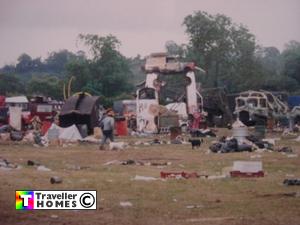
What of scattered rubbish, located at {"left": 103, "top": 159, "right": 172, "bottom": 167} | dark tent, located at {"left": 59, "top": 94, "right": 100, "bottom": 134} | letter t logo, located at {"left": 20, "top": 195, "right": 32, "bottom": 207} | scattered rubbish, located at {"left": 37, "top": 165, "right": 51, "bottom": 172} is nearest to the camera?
letter t logo, located at {"left": 20, "top": 195, "right": 32, "bottom": 207}

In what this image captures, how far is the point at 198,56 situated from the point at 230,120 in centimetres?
1322

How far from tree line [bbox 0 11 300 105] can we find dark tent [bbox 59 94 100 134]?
498 inches

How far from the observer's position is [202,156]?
19.1 metres

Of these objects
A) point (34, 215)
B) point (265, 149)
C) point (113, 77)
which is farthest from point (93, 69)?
point (34, 215)

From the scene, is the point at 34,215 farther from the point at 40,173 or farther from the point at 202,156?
the point at 202,156

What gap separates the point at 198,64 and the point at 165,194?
44747 millimetres

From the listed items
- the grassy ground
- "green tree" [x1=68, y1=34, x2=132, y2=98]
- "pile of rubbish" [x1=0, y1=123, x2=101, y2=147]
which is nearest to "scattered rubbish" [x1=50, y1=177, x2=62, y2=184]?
the grassy ground

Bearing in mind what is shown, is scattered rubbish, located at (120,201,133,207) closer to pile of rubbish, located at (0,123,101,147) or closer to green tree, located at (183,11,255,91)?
pile of rubbish, located at (0,123,101,147)

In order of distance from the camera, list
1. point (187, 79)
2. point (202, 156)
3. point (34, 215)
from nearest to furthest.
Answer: point (34, 215) < point (202, 156) < point (187, 79)

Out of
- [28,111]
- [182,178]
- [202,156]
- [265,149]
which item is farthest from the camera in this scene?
[28,111]

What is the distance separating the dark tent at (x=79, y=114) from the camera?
30188mm

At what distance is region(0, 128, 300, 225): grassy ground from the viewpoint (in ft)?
28.7

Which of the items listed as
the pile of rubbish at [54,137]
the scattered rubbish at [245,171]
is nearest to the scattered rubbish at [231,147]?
the scattered rubbish at [245,171]

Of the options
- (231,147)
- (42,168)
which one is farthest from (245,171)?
(231,147)
